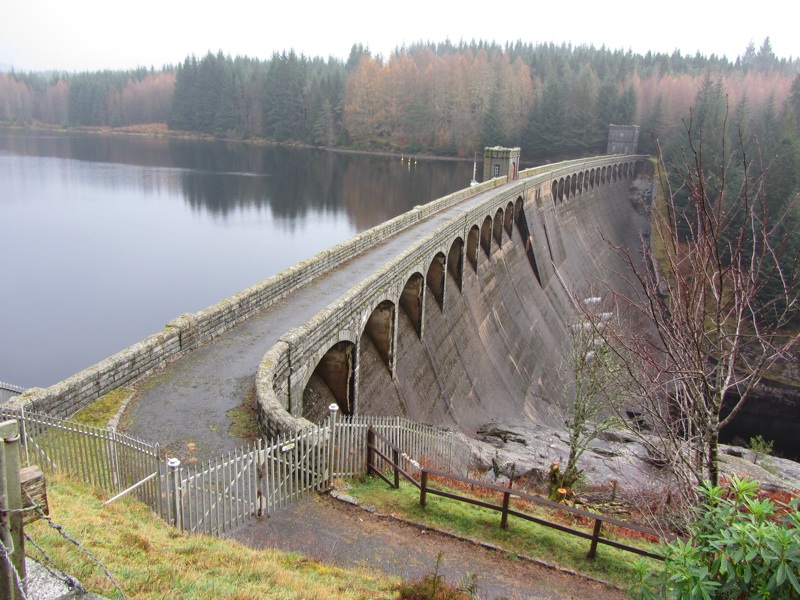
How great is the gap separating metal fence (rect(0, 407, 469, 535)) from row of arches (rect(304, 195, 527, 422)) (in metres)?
4.61

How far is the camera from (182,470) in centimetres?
Answer: 960

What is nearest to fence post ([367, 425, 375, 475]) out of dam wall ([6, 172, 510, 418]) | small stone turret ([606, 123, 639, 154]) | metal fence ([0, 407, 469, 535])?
metal fence ([0, 407, 469, 535])

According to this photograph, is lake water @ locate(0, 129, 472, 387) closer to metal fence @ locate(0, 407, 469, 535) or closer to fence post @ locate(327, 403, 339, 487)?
metal fence @ locate(0, 407, 469, 535)

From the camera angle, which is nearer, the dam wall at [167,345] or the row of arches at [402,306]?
the dam wall at [167,345]

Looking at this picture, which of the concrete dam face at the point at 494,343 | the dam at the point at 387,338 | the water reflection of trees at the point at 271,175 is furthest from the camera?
the water reflection of trees at the point at 271,175

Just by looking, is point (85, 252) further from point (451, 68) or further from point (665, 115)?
point (451, 68)

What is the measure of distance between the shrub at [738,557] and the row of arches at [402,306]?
1010 centimetres

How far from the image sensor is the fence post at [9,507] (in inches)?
176

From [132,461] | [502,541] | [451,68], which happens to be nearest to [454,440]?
[502,541]

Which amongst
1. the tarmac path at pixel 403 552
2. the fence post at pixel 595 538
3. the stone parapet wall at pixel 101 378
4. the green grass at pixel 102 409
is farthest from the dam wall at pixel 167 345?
the fence post at pixel 595 538

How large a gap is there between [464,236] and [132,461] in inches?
969

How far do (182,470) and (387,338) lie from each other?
1291cm

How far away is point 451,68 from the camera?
419 feet

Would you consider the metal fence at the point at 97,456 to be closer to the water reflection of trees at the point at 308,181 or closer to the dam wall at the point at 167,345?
the dam wall at the point at 167,345
